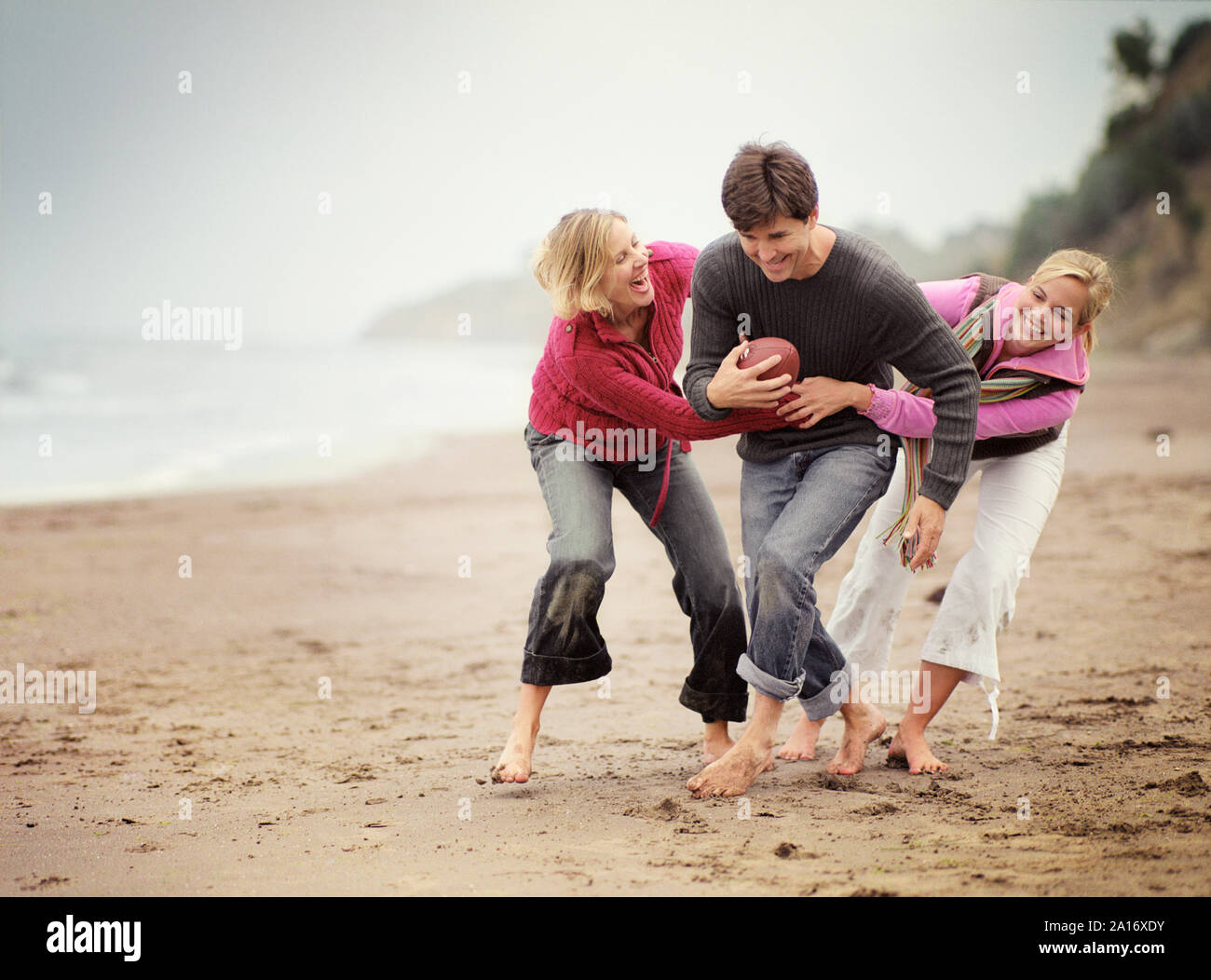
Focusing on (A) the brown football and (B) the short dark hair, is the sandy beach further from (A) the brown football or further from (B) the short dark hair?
(B) the short dark hair

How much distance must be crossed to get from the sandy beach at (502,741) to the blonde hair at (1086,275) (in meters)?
1.52

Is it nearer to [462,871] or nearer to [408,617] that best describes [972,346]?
[462,871]

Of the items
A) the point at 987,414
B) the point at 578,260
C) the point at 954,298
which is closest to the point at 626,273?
the point at 578,260

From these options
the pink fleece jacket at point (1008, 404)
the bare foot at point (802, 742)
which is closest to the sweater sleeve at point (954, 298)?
the pink fleece jacket at point (1008, 404)

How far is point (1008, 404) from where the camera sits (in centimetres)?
368

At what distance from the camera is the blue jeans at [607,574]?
12.2ft

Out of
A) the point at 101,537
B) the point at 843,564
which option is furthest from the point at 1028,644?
the point at 101,537

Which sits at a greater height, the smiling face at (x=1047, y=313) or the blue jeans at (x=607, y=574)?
Answer: the smiling face at (x=1047, y=313)

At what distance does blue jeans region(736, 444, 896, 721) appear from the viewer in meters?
3.44

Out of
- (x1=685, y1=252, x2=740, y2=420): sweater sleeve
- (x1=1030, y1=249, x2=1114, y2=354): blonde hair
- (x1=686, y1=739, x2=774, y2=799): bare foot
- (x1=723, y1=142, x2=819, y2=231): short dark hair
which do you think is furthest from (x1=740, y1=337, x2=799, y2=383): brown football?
(x1=686, y1=739, x2=774, y2=799): bare foot

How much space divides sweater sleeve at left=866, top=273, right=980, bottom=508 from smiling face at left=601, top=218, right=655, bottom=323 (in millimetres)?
800

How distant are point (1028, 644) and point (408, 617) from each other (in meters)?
3.64

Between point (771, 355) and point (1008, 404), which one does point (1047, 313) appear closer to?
point (1008, 404)

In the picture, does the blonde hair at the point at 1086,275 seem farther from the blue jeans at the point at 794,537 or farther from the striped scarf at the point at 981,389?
the blue jeans at the point at 794,537
